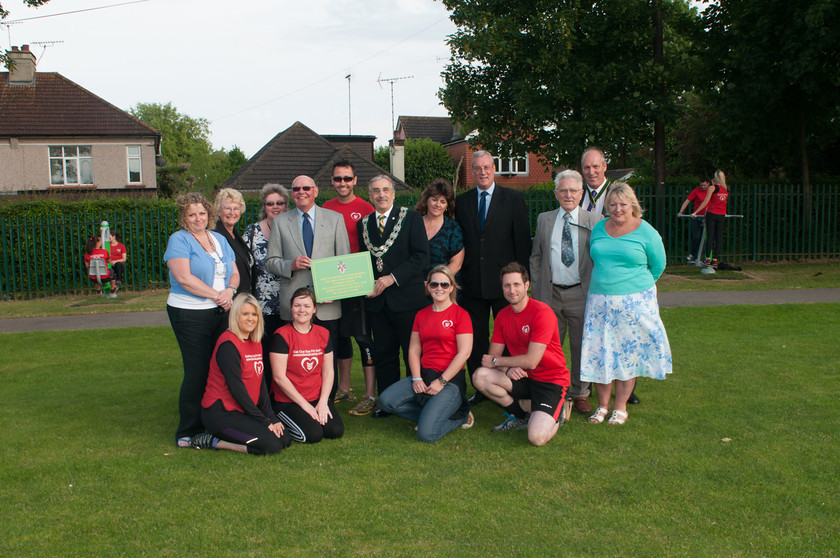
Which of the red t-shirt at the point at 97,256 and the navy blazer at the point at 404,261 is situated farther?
the red t-shirt at the point at 97,256

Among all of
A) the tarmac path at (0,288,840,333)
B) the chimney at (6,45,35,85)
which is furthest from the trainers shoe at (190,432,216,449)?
the chimney at (6,45,35,85)

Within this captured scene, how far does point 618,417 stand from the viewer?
552 centimetres

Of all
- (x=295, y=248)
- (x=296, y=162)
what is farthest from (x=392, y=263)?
(x=296, y=162)

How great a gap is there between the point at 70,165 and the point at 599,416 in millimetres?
30159

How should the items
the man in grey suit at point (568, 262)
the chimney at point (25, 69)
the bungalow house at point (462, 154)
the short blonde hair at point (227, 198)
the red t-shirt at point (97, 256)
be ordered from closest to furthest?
the man in grey suit at point (568, 262) < the short blonde hair at point (227, 198) < the red t-shirt at point (97, 256) < the chimney at point (25, 69) < the bungalow house at point (462, 154)

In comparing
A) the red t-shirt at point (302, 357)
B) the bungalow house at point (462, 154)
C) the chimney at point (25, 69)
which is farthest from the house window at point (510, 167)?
the red t-shirt at point (302, 357)

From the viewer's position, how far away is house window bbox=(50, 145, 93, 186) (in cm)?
2978

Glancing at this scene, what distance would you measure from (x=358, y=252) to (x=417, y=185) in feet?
117

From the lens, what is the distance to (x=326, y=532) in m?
3.74

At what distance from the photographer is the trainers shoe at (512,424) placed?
550 cm

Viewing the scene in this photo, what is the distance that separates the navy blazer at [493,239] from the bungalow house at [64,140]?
89.8ft

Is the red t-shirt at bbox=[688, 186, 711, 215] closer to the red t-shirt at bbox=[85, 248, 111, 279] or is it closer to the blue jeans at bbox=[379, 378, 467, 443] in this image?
the blue jeans at bbox=[379, 378, 467, 443]

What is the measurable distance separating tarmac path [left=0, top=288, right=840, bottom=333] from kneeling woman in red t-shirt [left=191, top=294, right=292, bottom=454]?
645 centimetres

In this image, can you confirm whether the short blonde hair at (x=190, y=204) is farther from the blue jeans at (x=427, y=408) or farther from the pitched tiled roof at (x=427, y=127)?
the pitched tiled roof at (x=427, y=127)
